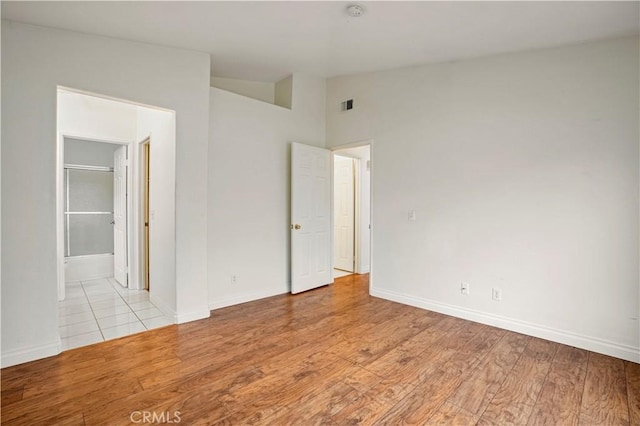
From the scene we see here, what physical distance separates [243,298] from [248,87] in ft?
9.55

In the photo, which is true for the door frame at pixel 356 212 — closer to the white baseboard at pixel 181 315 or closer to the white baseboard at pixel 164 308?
the white baseboard at pixel 181 315

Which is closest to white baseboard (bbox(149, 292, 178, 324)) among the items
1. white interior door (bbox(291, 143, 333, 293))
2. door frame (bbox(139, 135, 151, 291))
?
door frame (bbox(139, 135, 151, 291))

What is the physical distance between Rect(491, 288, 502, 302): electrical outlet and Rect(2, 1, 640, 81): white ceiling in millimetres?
2374

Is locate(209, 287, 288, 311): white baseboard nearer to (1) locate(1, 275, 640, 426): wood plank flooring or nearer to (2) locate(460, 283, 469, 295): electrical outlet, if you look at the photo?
(1) locate(1, 275, 640, 426): wood plank flooring

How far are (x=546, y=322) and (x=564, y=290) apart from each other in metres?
0.35

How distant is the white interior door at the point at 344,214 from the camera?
5734 millimetres

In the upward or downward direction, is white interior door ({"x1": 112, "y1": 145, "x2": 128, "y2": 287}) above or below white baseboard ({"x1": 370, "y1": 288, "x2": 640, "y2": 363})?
above

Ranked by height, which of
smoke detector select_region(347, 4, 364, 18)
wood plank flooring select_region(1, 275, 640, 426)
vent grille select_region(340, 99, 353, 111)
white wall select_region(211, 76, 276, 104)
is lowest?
wood plank flooring select_region(1, 275, 640, 426)

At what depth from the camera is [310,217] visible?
4508mm

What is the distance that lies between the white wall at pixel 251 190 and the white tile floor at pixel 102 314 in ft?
2.55

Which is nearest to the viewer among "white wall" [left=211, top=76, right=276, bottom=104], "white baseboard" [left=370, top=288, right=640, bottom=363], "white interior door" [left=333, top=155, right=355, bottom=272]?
"white baseboard" [left=370, top=288, right=640, bottom=363]

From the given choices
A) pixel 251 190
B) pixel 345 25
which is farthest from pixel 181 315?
pixel 345 25

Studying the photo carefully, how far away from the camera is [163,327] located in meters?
3.15

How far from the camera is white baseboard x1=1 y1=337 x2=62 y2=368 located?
93.4 inches
